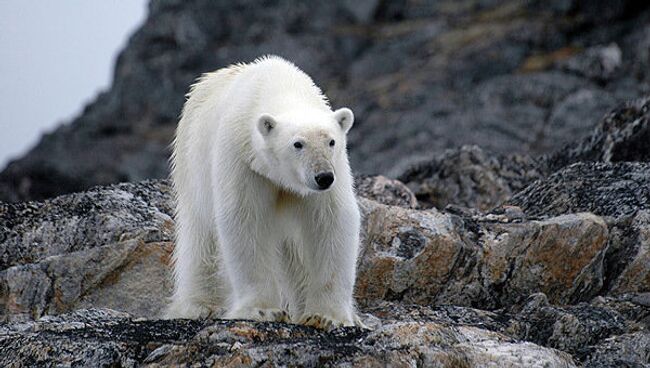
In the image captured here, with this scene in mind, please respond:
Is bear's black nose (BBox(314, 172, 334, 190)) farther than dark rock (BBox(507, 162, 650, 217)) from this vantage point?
No

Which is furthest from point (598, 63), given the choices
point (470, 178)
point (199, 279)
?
point (199, 279)

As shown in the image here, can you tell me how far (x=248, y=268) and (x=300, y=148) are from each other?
3.09ft

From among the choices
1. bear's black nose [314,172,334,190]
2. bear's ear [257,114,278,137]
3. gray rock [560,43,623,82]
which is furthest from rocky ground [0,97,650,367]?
gray rock [560,43,623,82]

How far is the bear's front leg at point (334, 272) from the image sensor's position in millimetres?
7695

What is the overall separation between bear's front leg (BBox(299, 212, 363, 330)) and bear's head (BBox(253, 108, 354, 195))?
370 millimetres

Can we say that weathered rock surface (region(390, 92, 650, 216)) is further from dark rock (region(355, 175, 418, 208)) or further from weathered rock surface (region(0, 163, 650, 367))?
weathered rock surface (region(0, 163, 650, 367))

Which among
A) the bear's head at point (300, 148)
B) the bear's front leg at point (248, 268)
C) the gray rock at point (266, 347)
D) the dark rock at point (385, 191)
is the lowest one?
the gray rock at point (266, 347)

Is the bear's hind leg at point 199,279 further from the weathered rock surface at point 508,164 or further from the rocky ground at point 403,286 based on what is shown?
the weathered rock surface at point 508,164

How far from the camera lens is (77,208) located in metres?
9.48

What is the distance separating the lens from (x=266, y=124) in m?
7.64

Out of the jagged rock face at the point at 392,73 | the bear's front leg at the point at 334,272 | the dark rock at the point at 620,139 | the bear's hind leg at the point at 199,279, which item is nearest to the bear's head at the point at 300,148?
the bear's front leg at the point at 334,272

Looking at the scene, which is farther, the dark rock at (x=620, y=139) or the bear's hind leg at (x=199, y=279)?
the dark rock at (x=620, y=139)

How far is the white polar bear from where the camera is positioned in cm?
757

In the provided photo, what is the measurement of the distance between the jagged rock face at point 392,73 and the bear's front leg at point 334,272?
10.3 metres
